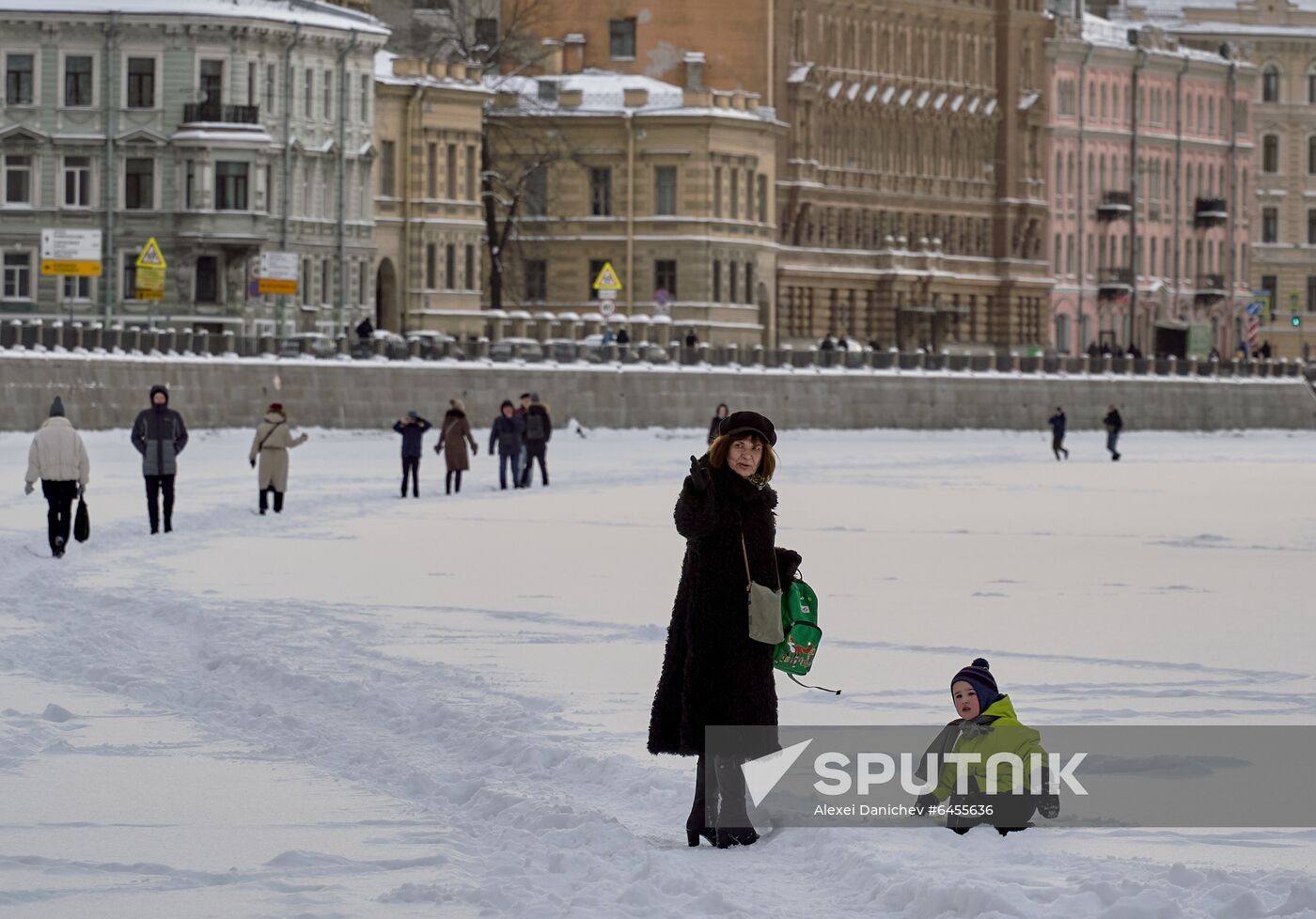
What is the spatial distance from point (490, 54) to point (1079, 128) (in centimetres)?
3450

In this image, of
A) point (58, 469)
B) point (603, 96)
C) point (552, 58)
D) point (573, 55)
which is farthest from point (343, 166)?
point (58, 469)

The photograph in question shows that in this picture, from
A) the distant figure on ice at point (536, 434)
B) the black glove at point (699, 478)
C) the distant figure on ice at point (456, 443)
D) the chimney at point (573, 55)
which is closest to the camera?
the black glove at point (699, 478)

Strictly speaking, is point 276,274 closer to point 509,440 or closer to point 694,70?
point 509,440

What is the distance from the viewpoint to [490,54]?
98938 mm

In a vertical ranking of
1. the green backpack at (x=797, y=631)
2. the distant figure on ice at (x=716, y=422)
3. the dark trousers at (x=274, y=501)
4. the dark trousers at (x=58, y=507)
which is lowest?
the dark trousers at (x=274, y=501)

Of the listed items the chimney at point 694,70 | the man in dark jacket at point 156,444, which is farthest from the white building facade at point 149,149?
the man in dark jacket at point 156,444

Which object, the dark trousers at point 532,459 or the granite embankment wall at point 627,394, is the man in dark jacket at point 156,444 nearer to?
the dark trousers at point 532,459

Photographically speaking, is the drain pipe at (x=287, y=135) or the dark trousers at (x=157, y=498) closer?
the dark trousers at (x=157, y=498)

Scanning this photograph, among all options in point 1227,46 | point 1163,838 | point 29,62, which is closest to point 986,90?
point 1227,46

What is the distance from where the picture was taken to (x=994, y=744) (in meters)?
13.1

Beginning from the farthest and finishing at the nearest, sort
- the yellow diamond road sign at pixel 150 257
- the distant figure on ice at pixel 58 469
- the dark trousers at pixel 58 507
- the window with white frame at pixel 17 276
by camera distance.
A: the window with white frame at pixel 17 276
the yellow diamond road sign at pixel 150 257
the dark trousers at pixel 58 507
the distant figure on ice at pixel 58 469

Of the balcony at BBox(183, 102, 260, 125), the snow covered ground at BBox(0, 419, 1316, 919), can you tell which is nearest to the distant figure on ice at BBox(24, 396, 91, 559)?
the snow covered ground at BBox(0, 419, 1316, 919)

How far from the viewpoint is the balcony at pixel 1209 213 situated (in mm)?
134625

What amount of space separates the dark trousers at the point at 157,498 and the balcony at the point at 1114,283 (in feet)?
308
